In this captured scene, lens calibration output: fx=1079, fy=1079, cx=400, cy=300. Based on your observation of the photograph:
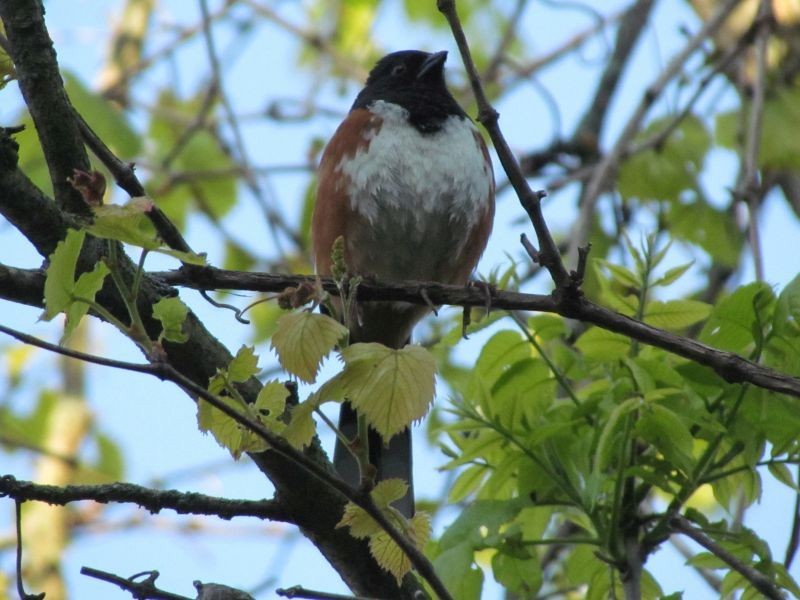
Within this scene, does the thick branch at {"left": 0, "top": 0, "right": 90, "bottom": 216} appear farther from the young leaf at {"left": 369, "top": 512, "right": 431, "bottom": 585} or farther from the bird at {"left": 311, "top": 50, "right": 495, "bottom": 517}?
the bird at {"left": 311, "top": 50, "right": 495, "bottom": 517}

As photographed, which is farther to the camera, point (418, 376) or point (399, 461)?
point (399, 461)

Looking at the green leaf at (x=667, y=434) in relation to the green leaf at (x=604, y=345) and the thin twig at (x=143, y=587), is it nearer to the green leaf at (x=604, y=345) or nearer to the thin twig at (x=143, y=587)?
the green leaf at (x=604, y=345)

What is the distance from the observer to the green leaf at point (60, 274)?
1.36 metres

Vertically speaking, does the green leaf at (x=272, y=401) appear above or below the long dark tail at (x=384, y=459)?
below

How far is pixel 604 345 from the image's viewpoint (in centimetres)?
215

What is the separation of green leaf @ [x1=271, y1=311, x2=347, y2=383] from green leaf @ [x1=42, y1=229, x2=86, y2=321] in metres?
0.28

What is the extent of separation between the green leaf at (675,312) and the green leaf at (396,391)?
912 mm

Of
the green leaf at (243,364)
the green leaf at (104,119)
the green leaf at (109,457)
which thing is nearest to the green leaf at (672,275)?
the green leaf at (243,364)

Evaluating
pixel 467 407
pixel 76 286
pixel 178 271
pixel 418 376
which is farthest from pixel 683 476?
pixel 76 286

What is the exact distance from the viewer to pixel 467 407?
217cm

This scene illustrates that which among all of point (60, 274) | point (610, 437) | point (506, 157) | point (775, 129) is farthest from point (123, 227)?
point (775, 129)

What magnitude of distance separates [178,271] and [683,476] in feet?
3.41

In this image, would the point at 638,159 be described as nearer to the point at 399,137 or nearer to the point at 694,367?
the point at 399,137

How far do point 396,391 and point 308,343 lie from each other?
0.13m
